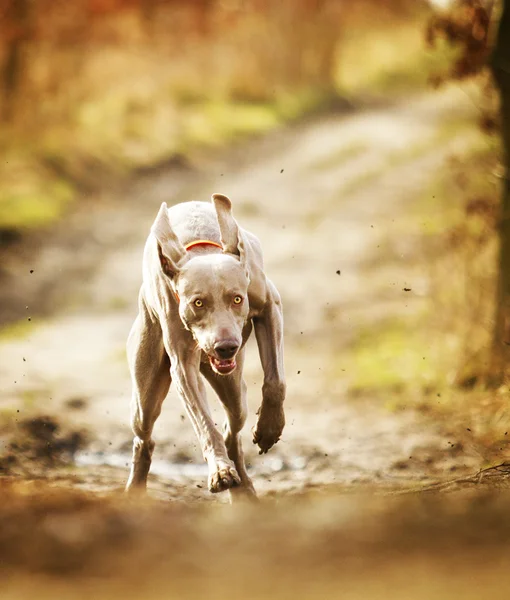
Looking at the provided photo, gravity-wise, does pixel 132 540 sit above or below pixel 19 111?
above

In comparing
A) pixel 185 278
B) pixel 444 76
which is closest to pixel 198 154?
pixel 444 76

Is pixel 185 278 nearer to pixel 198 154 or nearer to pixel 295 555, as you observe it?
pixel 295 555

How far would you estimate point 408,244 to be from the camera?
1521cm

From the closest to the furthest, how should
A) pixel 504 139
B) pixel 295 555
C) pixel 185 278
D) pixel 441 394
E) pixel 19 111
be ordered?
pixel 295 555 → pixel 185 278 → pixel 504 139 → pixel 441 394 → pixel 19 111

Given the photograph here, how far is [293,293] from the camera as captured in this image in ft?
47.0

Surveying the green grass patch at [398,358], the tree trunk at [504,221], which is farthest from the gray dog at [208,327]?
the green grass patch at [398,358]

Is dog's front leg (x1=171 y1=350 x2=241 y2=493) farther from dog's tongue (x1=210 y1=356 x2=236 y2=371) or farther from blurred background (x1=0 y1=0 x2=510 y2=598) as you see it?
blurred background (x1=0 y1=0 x2=510 y2=598)

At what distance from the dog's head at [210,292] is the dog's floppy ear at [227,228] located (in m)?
0.02

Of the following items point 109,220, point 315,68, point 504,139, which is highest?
point 504,139

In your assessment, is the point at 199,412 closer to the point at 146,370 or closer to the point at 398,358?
the point at 146,370

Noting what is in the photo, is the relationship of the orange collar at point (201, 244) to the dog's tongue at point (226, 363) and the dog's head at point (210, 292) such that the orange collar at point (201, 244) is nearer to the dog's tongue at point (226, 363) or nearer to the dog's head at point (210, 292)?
the dog's head at point (210, 292)

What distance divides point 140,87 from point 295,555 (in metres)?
18.5

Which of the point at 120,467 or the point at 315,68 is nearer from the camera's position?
the point at 120,467

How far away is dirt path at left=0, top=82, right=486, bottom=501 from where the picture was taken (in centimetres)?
848
